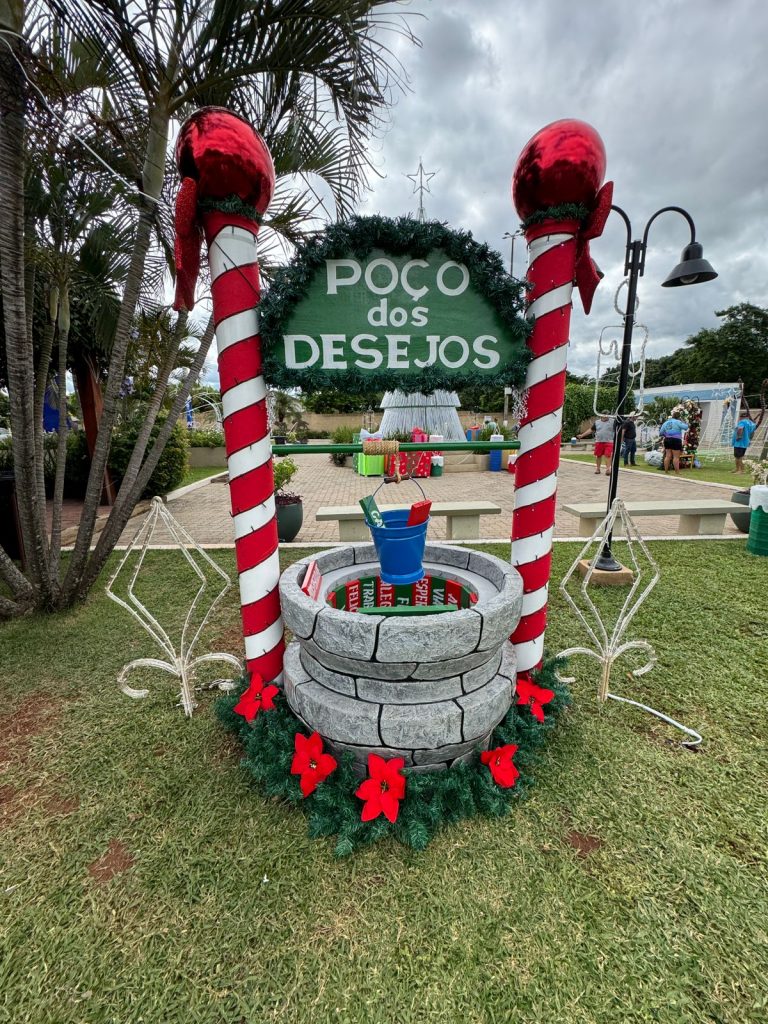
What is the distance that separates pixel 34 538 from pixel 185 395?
1643 mm

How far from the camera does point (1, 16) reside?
7.49 ft

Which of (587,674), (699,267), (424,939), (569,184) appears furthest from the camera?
(699,267)

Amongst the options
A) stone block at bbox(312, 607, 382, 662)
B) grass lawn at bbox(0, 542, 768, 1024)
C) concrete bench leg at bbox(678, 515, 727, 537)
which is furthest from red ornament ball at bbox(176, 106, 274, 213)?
concrete bench leg at bbox(678, 515, 727, 537)

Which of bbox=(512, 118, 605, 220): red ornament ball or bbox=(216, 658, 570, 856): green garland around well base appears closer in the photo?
bbox=(216, 658, 570, 856): green garland around well base

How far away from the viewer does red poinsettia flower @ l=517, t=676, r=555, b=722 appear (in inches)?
90.3

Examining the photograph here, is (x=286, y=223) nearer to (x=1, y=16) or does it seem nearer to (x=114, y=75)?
(x=114, y=75)

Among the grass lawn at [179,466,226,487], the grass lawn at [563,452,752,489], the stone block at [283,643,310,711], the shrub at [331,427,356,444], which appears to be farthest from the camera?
the shrub at [331,427,356,444]

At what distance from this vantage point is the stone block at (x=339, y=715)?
1.79 metres

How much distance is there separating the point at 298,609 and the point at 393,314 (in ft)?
4.67

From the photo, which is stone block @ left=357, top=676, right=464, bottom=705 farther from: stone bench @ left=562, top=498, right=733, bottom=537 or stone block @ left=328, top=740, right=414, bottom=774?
stone bench @ left=562, top=498, right=733, bottom=537

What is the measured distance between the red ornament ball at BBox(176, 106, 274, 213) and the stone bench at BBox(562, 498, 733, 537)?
195 inches

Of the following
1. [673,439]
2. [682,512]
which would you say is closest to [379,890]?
[682,512]

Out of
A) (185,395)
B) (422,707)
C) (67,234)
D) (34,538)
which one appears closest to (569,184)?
(422,707)

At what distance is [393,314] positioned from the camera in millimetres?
2080
